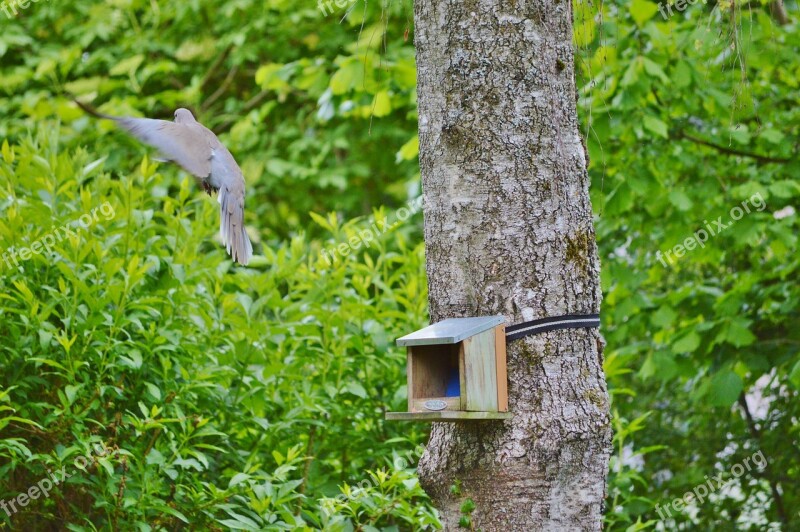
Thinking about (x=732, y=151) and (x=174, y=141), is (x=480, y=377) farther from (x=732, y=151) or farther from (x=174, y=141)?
(x=732, y=151)

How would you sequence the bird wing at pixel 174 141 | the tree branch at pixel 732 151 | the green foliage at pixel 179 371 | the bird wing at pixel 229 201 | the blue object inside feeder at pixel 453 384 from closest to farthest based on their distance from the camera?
the blue object inside feeder at pixel 453 384 → the bird wing at pixel 174 141 → the green foliage at pixel 179 371 → the bird wing at pixel 229 201 → the tree branch at pixel 732 151

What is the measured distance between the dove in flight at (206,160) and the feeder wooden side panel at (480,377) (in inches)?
36.1

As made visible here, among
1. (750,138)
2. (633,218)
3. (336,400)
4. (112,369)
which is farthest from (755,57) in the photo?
(112,369)

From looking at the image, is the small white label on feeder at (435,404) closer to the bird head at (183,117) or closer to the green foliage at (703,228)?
the bird head at (183,117)

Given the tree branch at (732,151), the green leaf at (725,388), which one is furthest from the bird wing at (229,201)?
the tree branch at (732,151)

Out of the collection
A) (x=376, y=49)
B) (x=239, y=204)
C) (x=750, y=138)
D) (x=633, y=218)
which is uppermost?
(x=376, y=49)

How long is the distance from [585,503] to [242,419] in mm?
1458

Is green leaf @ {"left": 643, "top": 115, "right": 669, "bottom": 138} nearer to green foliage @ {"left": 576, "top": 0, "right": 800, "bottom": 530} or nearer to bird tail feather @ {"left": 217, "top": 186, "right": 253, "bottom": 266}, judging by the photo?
green foliage @ {"left": 576, "top": 0, "right": 800, "bottom": 530}

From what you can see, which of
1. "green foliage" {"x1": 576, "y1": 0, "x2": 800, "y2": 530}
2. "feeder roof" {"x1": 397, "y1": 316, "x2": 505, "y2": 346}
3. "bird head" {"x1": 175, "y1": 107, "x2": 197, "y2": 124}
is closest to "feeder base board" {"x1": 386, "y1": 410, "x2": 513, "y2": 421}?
"feeder roof" {"x1": 397, "y1": 316, "x2": 505, "y2": 346}

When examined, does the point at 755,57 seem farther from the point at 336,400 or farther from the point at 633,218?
the point at 336,400

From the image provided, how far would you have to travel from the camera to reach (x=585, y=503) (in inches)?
87.0

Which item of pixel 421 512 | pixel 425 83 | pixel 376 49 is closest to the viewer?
pixel 425 83

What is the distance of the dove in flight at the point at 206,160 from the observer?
2.73 m

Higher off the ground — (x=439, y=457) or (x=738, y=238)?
(x=738, y=238)
